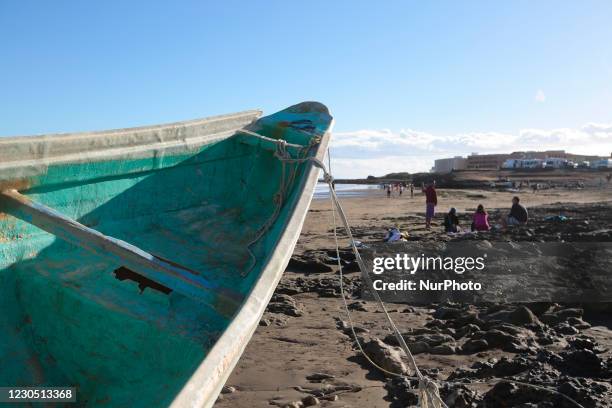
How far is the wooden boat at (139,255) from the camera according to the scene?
2641mm

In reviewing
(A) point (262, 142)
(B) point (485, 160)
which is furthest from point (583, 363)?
(B) point (485, 160)

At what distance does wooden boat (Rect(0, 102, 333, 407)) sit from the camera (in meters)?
2.64

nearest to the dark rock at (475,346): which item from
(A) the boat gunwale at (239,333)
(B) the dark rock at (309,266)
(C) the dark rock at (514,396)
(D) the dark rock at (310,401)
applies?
(C) the dark rock at (514,396)

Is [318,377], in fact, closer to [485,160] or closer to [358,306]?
[358,306]

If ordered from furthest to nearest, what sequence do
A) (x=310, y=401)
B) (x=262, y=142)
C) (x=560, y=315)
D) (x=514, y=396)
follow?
(x=560, y=315) < (x=262, y=142) < (x=310, y=401) < (x=514, y=396)

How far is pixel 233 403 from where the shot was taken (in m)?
3.45

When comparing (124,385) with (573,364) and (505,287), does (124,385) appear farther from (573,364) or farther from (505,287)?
(505,287)

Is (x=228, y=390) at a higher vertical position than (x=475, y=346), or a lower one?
lower

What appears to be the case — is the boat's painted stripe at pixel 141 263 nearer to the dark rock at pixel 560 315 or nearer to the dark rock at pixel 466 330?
the dark rock at pixel 466 330

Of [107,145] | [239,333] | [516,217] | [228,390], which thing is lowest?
[228,390]

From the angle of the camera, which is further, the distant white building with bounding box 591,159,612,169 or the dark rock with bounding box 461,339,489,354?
the distant white building with bounding box 591,159,612,169

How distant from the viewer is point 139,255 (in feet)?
8.69

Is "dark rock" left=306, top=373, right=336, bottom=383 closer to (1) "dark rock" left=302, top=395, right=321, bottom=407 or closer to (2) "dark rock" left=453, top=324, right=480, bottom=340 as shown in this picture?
(1) "dark rock" left=302, top=395, right=321, bottom=407

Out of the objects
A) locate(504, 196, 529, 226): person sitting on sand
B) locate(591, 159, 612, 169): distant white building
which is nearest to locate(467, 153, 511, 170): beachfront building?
locate(591, 159, 612, 169): distant white building
